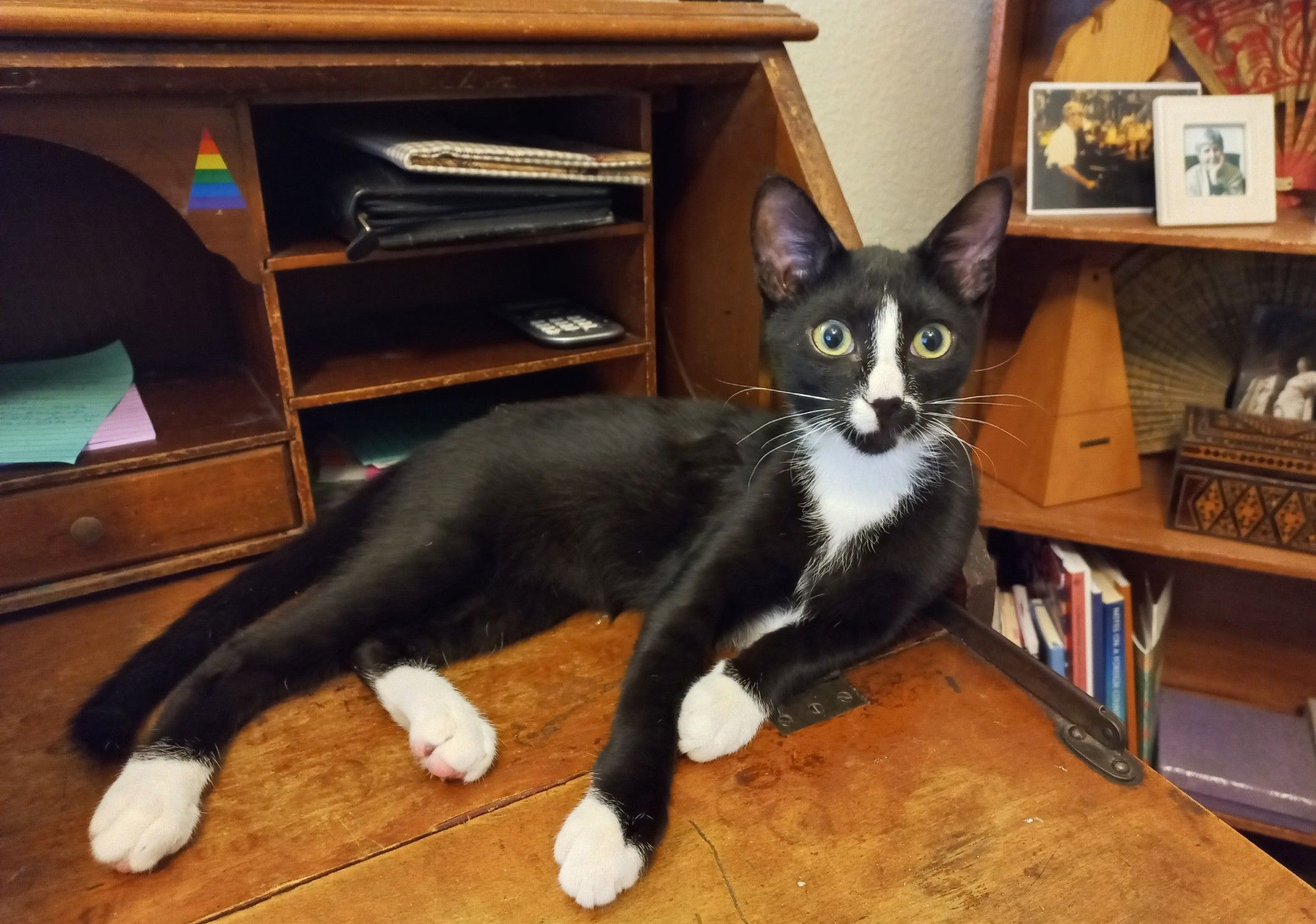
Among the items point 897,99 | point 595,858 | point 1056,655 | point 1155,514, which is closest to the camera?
point 595,858

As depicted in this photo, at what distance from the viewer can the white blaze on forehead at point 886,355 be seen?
74 cm

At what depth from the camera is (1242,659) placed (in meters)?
1.45

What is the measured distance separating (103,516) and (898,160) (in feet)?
4.40

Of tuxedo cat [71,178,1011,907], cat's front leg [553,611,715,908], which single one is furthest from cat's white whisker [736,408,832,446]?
cat's front leg [553,611,715,908]

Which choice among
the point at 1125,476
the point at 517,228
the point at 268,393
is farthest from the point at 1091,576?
the point at 268,393

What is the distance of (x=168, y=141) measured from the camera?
0.75 metres

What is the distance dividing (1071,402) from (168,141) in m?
1.14

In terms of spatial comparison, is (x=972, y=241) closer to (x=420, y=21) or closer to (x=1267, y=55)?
(x=420, y=21)

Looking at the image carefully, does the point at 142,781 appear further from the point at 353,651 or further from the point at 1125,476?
the point at 1125,476

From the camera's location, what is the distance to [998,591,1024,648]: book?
134cm

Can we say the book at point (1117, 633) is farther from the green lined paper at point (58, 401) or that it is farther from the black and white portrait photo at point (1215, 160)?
the green lined paper at point (58, 401)

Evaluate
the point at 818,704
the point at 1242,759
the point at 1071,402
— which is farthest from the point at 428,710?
the point at 1242,759

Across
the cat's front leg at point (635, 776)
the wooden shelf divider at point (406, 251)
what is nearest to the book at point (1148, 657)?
the cat's front leg at point (635, 776)

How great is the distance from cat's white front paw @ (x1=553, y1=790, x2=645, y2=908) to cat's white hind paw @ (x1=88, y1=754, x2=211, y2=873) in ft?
0.89
